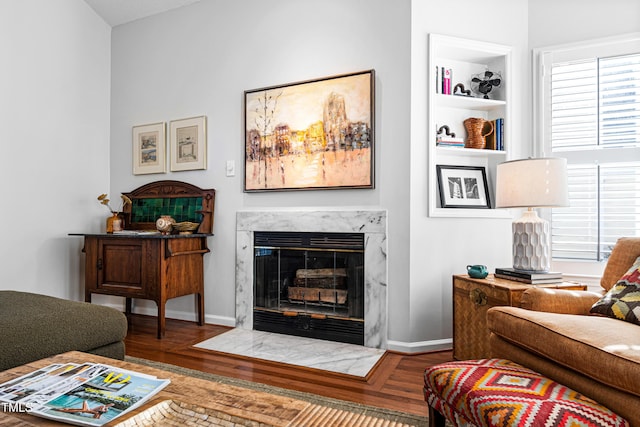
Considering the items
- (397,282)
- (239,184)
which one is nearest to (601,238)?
(397,282)

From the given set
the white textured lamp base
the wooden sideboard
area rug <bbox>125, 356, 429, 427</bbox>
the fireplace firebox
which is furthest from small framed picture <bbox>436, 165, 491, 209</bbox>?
the wooden sideboard

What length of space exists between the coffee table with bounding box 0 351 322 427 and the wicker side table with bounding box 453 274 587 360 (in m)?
1.47

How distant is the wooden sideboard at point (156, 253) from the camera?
290 centimetres

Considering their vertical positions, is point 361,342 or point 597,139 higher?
point 597,139

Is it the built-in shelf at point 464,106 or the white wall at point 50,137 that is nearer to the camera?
the built-in shelf at point 464,106

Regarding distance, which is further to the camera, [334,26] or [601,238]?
[334,26]

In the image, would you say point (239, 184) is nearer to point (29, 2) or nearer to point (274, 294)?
point (274, 294)

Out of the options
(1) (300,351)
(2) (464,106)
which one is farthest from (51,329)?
(2) (464,106)

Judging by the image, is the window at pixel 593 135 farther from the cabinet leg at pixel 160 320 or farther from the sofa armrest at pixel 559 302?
the cabinet leg at pixel 160 320

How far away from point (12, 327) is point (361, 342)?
1.98m

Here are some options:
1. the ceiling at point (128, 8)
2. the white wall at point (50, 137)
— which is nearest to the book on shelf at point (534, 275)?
the ceiling at point (128, 8)

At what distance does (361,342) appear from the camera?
107 inches

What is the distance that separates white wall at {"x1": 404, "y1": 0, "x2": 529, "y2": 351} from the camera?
265 centimetres

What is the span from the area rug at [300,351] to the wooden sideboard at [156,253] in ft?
1.74
